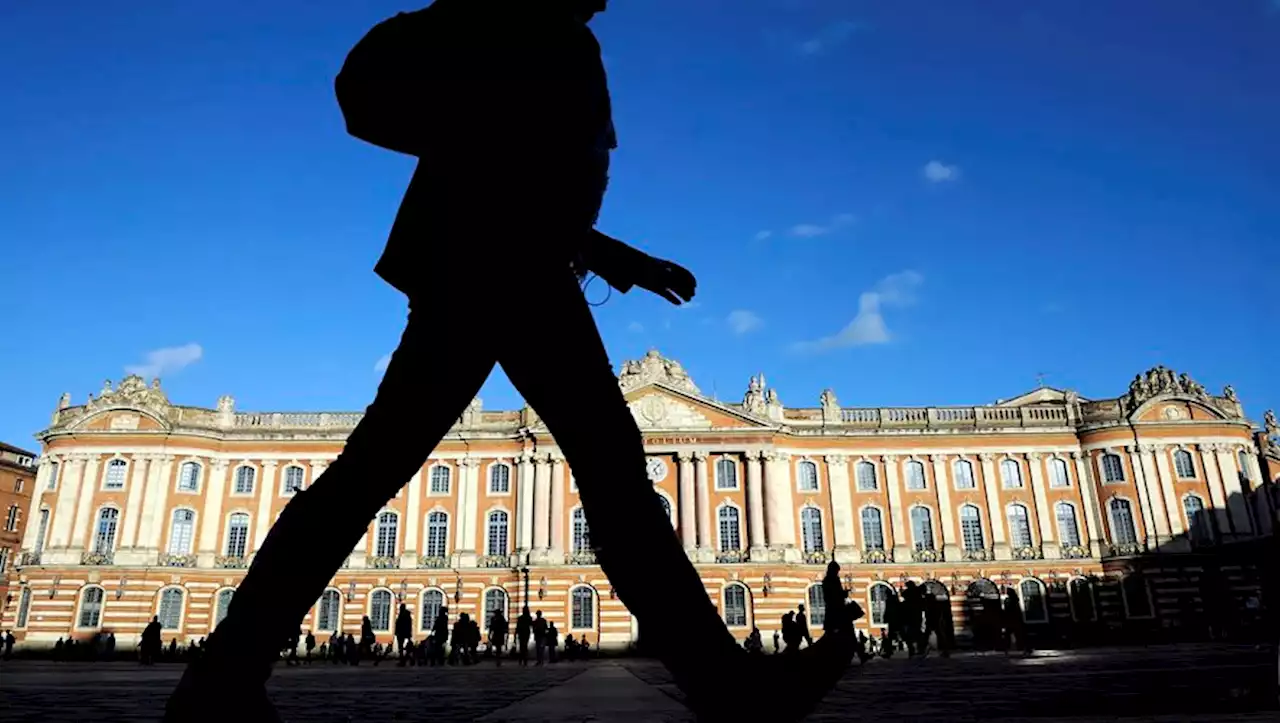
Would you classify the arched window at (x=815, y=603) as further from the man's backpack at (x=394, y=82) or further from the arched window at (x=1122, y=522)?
the man's backpack at (x=394, y=82)

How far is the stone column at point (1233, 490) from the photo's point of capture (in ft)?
115

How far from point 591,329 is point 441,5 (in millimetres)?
834

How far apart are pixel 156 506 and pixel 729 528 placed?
25126 millimetres

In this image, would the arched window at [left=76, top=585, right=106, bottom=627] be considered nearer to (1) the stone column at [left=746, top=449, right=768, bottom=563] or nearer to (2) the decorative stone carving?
(2) the decorative stone carving

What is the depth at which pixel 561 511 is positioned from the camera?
1444 inches

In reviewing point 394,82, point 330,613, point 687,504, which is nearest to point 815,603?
point 687,504

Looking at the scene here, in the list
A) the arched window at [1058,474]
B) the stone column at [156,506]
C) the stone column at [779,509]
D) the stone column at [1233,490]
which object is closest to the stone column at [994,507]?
the arched window at [1058,474]

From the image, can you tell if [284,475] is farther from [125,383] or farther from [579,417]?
[579,417]

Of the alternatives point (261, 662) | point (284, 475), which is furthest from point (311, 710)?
point (284, 475)

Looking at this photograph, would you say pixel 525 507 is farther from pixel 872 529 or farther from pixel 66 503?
pixel 66 503

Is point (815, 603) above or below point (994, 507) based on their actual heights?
below

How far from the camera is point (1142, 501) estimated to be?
36.3 metres

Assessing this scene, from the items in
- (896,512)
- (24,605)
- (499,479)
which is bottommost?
(24,605)

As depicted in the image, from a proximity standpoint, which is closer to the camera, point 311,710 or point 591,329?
point 591,329
